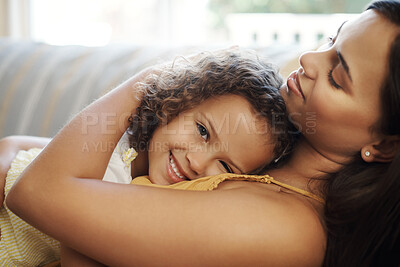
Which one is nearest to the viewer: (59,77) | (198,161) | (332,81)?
(332,81)

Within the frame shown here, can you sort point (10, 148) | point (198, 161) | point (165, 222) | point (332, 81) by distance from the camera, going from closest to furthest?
point (165, 222) < point (332, 81) < point (198, 161) < point (10, 148)

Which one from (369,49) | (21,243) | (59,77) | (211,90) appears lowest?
(21,243)

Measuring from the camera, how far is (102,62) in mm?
1775

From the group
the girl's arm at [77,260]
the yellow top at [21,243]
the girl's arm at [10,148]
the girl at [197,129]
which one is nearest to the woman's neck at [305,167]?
the girl at [197,129]

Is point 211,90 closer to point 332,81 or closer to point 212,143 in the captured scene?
point 212,143

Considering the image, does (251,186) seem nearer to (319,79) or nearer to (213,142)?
(213,142)

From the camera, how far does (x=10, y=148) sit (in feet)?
4.51

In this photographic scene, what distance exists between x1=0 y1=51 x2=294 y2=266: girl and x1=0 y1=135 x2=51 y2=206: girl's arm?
3 cm

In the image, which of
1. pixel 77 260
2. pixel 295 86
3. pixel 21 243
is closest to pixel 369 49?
pixel 295 86

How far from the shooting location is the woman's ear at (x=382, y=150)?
97cm

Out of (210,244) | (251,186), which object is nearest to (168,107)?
(251,186)

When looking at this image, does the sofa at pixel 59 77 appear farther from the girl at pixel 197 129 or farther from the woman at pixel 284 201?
the woman at pixel 284 201

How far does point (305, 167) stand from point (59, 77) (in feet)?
3.58

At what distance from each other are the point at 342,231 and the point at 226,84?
17.8 inches
